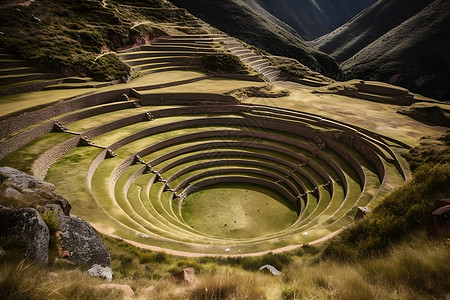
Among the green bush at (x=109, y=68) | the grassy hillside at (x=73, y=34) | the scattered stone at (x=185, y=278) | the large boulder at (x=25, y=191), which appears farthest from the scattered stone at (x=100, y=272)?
the green bush at (x=109, y=68)

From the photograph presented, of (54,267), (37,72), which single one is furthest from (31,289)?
(37,72)

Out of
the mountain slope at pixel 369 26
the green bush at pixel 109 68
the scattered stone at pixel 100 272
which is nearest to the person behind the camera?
the scattered stone at pixel 100 272

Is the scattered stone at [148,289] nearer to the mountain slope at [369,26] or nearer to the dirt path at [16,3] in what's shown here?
the dirt path at [16,3]

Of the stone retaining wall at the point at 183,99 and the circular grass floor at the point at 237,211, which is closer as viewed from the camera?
the circular grass floor at the point at 237,211

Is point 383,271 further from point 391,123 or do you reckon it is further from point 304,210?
point 391,123

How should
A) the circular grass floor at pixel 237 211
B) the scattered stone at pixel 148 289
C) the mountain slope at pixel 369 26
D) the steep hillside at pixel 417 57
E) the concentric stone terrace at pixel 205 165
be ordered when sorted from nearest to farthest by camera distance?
the scattered stone at pixel 148 289 → the concentric stone terrace at pixel 205 165 → the circular grass floor at pixel 237 211 → the steep hillside at pixel 417 57 → the mountain slope at pixel 369 26

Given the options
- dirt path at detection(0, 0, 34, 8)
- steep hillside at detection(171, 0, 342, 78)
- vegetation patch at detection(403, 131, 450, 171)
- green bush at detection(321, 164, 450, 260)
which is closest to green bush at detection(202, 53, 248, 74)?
dirt path at detection(0, 0, 34, 8)
